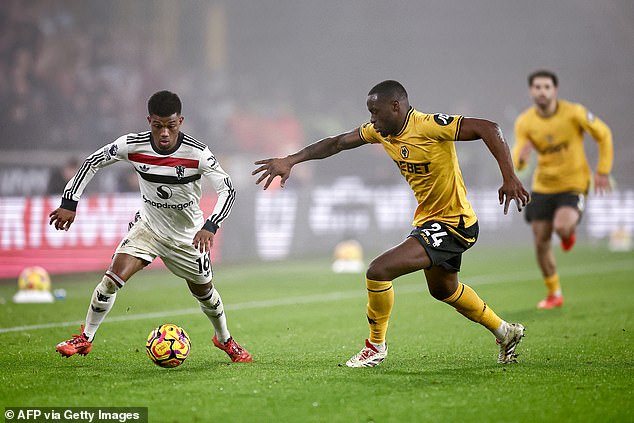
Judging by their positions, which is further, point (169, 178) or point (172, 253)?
point (172, 253)

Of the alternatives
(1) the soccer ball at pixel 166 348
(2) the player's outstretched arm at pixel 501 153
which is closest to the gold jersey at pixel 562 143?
(2) the player's outstretched arm at pixel 501 153

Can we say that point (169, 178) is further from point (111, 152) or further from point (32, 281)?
point (32, 281)

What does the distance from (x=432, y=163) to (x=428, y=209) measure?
0.38 metres

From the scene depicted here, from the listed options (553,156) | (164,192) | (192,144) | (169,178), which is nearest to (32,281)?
(164,192)

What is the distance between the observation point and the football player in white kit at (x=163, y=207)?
→ 7172 millimetres

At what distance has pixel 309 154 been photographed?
24.8 feet

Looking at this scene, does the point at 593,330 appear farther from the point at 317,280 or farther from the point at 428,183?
the point at 317,280

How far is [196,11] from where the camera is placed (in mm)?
25078

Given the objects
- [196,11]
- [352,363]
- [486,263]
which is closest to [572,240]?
[352,363]

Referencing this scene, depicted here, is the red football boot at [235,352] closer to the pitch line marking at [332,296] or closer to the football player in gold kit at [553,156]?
the pitch line marking at [332,296]

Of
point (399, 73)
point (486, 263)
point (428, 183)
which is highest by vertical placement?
point (399, 73)

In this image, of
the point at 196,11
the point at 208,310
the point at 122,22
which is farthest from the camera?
the point at 196,11

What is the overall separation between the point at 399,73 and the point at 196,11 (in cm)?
716

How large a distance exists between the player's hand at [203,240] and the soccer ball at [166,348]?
0.69 metres
